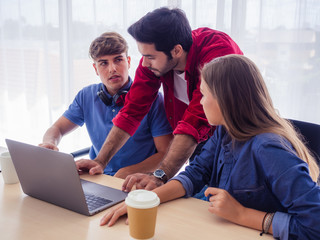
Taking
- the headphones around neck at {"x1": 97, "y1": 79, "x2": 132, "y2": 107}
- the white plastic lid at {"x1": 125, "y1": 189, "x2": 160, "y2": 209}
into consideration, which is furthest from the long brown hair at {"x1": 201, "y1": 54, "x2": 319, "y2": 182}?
the headphones around neck at {"x1": 97, "y1": 79, "x2": 132, "y2": 107}

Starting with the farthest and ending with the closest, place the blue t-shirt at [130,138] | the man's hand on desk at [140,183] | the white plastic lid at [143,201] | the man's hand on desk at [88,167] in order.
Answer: the blue t-shirt at [130,138] < the man's hand on desk at [88,167] < the man's hand on desk at [140,183] < the white plastic lid at [143,201]

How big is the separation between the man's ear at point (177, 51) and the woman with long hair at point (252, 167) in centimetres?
40

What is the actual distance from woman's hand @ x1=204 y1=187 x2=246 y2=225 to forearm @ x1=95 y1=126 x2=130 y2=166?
723 mm

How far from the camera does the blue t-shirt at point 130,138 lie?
69.5 inches

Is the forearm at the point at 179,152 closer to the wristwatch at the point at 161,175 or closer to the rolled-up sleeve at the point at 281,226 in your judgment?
the wristwatch at the point at 161,175

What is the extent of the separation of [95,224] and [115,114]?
0.96 meters

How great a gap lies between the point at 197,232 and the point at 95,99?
3.85 ft

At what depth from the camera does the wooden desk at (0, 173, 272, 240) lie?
2.80 feet

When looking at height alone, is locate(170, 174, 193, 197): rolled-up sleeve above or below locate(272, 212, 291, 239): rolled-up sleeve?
below

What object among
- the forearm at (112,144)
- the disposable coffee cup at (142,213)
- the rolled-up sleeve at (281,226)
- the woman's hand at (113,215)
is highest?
the disposable coffee cup at (142,213)

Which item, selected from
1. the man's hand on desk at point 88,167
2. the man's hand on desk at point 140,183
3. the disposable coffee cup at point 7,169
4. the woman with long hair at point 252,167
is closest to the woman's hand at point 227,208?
the woman with long hair at point 252,167

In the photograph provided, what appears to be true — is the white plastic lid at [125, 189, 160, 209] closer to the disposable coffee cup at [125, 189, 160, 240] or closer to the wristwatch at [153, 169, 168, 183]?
the disposable coffee cup at [125, 189, 160, 240]

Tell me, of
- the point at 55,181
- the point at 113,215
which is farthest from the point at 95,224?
the point at 55,181

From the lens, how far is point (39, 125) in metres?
3.24
